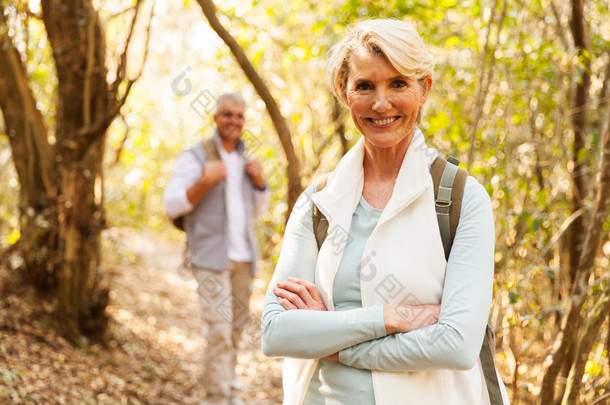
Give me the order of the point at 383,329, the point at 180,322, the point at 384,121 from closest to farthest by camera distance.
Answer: the point at 383,329, the point at 384,121, the point at 180,322

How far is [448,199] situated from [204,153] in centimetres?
356

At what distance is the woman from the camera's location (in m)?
1.81

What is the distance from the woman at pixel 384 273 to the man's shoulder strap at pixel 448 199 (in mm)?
22

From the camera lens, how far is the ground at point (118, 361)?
447 cm

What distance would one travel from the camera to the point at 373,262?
1905 mm

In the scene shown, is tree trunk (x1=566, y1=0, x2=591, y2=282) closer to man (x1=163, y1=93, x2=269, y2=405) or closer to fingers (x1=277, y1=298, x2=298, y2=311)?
man (x1=163, y1=93, x2=269, y2=405)

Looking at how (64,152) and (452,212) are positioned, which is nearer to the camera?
(452,212)

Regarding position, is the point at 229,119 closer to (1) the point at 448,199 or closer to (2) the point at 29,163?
(2) the point at 29,163

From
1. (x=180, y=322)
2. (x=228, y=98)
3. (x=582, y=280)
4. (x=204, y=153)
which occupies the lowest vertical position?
(x=180, y=322)

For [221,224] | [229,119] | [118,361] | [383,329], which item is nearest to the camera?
[383,329]

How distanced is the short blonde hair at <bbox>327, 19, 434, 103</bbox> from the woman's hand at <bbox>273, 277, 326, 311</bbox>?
702mm

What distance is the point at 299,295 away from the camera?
Answer: 1985 mm

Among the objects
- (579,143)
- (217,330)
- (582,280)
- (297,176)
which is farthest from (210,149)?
(582,280)

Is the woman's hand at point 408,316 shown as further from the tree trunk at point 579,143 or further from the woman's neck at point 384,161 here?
the tree trunk at point 579,143
